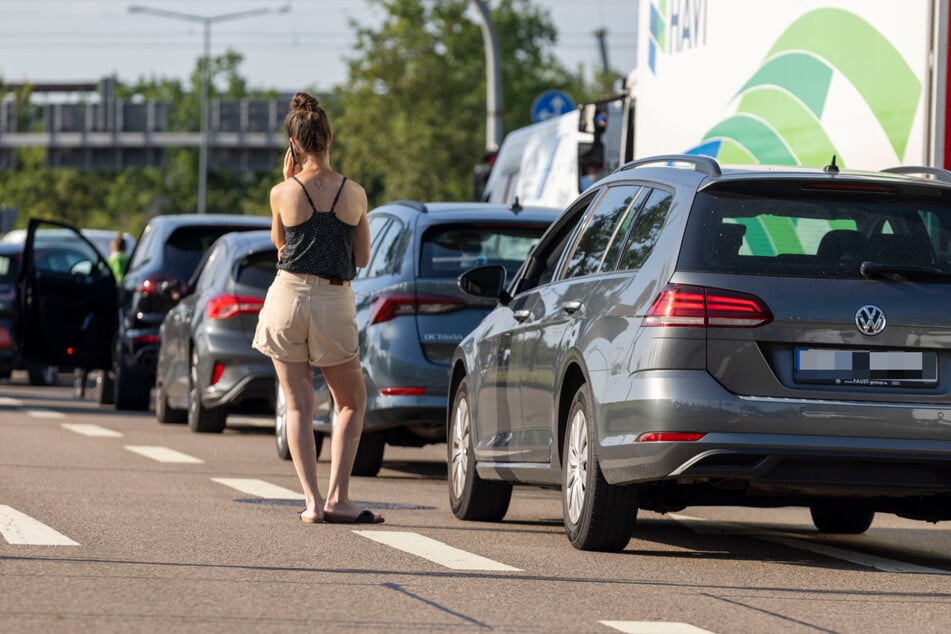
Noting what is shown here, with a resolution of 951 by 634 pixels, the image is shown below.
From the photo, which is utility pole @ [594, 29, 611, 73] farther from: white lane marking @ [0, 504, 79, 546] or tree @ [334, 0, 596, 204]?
white lane marking @ [0, 504, 79, 546]

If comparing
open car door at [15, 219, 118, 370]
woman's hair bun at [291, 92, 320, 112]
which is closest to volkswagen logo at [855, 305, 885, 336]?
woman's hair bun at [291, 92, 320, 112]

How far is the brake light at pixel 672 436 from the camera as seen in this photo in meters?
7.88

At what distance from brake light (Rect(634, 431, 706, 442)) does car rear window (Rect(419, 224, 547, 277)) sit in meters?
4.29

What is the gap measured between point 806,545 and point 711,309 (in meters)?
2.18

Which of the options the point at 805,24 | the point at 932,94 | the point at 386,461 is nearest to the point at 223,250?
the point at 386,461

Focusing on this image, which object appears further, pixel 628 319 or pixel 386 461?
pixel 386 461

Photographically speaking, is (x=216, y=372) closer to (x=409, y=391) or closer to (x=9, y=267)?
(x=409, y=391)

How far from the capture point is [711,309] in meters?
7.89

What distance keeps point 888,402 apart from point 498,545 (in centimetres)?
188

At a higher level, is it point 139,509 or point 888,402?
point 888,402

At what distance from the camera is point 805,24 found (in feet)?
39.1

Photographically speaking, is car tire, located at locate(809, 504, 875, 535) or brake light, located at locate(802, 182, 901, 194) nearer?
brake light, located at locate(802, 182, 901, 194)

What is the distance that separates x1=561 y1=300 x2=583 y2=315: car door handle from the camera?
8.84 metres

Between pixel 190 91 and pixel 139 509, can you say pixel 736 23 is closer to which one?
pixel 139 509
